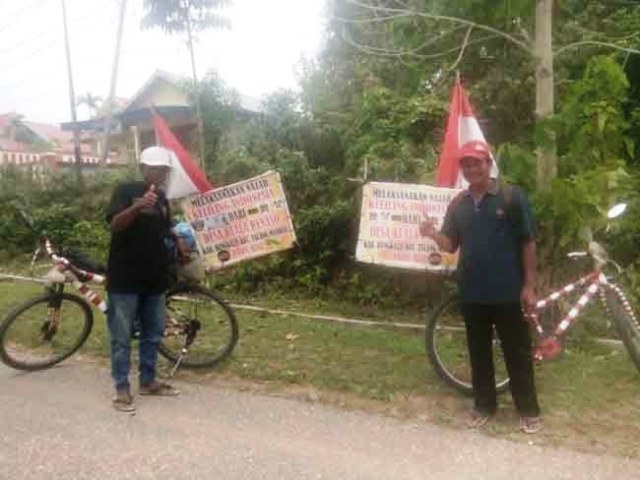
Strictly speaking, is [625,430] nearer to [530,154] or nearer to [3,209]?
[530,154]

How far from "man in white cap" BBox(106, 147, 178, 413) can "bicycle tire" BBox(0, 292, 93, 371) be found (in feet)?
3.87

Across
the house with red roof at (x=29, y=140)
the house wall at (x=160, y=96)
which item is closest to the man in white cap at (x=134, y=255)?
the house wall at (x=160, y=96)

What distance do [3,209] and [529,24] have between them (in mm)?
10715

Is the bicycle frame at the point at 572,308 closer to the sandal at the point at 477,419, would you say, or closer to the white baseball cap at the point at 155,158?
the sandal at the point at 477,419

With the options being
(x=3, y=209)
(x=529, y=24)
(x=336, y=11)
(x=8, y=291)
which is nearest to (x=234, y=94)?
(x=3, y=209)

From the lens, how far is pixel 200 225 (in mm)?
6211

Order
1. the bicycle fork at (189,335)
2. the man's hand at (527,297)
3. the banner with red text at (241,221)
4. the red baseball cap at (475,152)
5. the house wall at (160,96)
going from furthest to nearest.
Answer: the house wall at (160,96)
the banner with red text at (241,221)
the bicycle fork at (189,335)
the man's hand at (527,297)
the red baseball cap at (475,152)

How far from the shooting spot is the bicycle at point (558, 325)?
4.51 m

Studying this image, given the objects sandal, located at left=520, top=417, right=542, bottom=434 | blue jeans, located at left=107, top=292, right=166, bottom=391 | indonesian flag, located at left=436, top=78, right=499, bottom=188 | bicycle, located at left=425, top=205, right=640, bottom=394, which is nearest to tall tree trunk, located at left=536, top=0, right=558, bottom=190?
indonesian flag, located at left=436, top=78, right=499, bottom=188

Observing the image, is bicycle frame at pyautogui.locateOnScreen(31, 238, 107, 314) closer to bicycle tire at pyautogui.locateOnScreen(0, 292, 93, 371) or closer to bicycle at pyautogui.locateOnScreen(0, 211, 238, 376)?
bicycle at pyautogui.locateOnScreen(0, 211, 238, 376)

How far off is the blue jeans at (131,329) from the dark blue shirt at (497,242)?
226 cm

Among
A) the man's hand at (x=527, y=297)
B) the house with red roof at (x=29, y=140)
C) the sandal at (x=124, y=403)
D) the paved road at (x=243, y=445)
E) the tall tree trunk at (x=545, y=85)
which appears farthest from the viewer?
the house with red roof at (x=29, y=140)

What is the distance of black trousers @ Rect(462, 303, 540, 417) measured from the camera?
4.08 metres

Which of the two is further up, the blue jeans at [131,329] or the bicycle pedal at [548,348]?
the blue jeans at [131,329]
